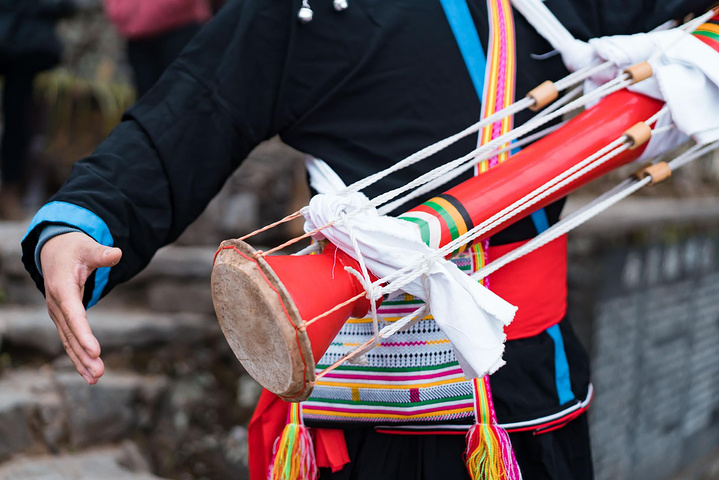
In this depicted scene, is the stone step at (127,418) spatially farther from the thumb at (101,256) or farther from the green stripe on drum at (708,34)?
the green stripe on drum at (708,34)

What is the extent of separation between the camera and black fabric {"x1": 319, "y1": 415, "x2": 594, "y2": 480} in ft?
3.27

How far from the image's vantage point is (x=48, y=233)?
0.86 metres

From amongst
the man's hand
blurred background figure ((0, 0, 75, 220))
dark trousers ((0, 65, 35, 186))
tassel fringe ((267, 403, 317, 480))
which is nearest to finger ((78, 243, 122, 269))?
the man's hand

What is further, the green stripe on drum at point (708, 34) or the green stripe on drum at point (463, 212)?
the green stripe on drum at point (708, 34)

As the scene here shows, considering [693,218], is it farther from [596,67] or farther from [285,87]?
[285,87]

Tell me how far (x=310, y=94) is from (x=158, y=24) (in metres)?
1.90

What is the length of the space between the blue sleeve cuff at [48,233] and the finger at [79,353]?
10 cm

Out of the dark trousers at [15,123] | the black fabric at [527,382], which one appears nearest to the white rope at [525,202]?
the black fabric at [527,382]

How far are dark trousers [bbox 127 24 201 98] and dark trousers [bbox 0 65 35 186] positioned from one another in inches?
17.0

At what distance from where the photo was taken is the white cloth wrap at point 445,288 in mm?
796

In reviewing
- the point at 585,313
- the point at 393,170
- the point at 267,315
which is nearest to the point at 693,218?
the point at 585,313

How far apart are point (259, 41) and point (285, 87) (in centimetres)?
8

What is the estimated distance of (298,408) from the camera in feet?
3.39

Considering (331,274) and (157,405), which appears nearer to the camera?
(331,274)
